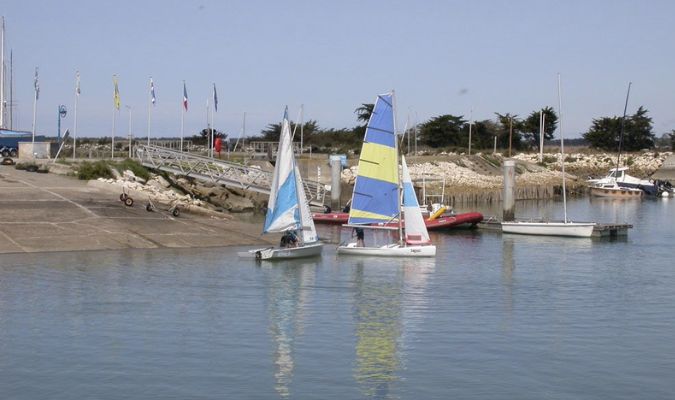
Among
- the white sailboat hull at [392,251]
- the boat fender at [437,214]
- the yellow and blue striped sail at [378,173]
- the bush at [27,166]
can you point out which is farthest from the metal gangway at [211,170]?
the white sailboat hull at [392,251]

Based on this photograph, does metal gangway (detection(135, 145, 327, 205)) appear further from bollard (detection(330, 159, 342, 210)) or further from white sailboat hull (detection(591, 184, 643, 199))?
white sailboat hull (detection(591, 184, 643, 199))

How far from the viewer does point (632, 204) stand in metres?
100

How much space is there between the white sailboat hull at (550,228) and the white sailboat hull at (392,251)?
49.2ft

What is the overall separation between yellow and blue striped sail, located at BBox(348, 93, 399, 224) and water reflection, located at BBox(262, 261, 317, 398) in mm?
5000

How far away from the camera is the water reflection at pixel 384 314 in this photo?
2498 centimetres

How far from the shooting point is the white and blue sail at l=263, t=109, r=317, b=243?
45812 mm

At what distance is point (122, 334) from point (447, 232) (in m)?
35.7

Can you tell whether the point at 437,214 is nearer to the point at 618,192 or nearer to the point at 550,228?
the point at 550,228

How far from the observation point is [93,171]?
210 ft

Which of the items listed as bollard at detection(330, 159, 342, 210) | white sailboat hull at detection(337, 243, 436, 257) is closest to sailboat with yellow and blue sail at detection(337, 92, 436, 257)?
white sailboat hull at detection(337, 243, 436, 257)

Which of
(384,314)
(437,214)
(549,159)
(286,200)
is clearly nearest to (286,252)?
(286,200)

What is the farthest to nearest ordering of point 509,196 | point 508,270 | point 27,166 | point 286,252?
1. point 27,166
2. point 509,196
3. point 508,270
4. point 286,252

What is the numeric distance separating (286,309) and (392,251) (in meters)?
13.6

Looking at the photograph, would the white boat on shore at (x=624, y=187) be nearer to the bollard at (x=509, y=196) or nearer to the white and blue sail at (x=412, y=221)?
the bollard at (x=509, y=196)
